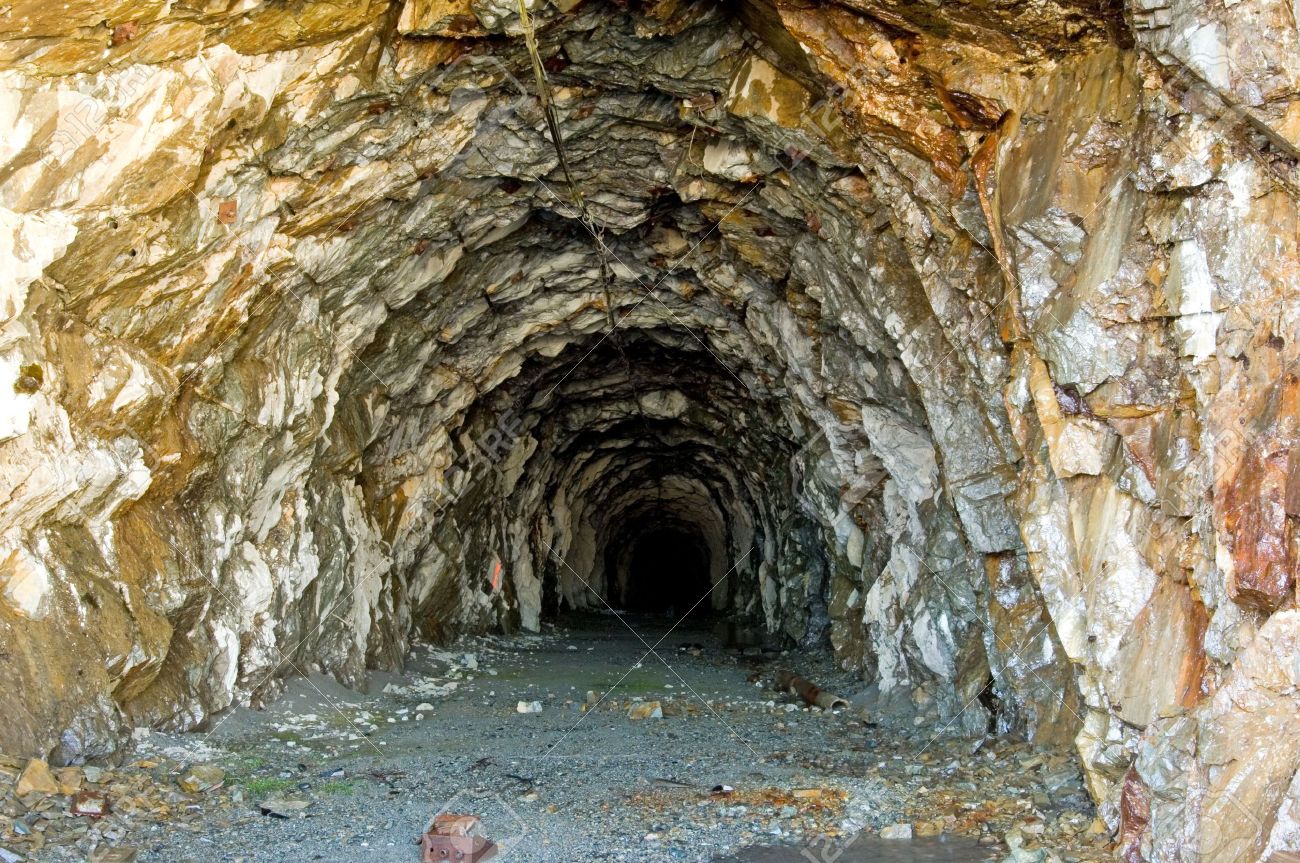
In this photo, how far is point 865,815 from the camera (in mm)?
5969

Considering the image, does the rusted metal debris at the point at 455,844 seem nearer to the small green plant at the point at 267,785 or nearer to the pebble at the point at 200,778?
the small green plant at the point at 267,785

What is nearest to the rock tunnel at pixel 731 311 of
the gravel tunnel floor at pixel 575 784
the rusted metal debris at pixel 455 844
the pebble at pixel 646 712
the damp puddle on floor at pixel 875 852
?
the gravel tunnel floor at pixel 575 784

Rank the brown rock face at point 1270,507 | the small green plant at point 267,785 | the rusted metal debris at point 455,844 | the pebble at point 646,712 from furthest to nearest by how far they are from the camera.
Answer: the pebble at point 646,712 → the small green plant at point 267,785 → the rusted metal debris at point 455,844 → the brown rock face at point 1270,507

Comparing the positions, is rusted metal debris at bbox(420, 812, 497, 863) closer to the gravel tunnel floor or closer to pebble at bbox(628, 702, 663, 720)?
the gravel tunnel floor

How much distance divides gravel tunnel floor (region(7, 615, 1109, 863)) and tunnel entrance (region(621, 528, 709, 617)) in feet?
53.4

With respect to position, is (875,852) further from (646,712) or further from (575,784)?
(646,712)

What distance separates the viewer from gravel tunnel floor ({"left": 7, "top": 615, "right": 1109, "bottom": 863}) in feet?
17.9

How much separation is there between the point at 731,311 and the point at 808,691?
431cm

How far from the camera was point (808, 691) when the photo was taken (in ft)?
33.9

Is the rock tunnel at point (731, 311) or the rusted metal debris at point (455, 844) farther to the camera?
the rusted metal debris at point (455, 844)

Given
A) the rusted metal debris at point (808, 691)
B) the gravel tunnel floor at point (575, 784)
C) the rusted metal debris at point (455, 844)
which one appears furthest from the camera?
the rusted metal debris at point (808, 691)

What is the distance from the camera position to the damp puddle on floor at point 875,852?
5.27 meters

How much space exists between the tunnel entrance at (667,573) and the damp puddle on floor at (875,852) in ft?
64.9

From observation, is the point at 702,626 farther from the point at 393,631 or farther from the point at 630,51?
the point at 630,51
